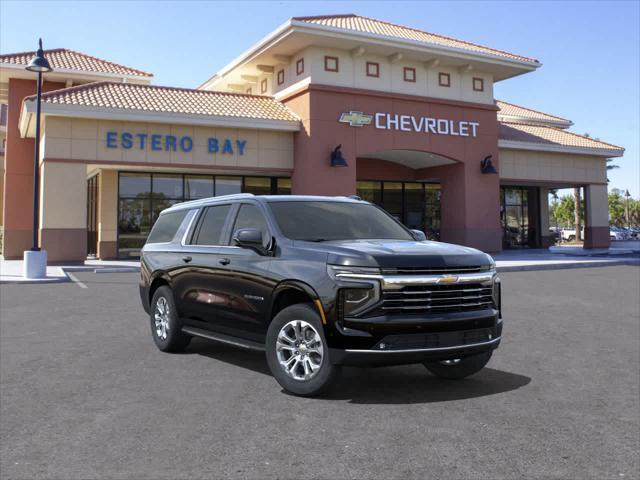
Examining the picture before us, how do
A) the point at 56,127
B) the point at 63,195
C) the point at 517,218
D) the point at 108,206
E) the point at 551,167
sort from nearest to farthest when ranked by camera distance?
the point at 56,127
the point at 63,195
the point at 108,206
the point at 551,167
the point at 517,218

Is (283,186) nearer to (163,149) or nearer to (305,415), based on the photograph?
(163,149)

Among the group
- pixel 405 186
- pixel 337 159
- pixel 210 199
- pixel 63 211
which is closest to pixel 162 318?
pixel 210 199

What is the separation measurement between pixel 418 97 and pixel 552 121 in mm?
18061

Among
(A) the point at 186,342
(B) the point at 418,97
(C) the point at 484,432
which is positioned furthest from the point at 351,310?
(B) the point at 418,97

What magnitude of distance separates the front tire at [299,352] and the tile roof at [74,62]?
2717 cm

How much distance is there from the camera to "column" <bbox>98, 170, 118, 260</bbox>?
27.8 metres

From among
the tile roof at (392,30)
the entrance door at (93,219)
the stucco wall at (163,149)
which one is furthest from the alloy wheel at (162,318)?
the entrance door at (93,219)

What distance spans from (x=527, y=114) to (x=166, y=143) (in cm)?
2720

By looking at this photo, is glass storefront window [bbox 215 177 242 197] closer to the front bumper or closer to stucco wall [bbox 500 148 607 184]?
stucco wall [bbox 500 148 607 184]

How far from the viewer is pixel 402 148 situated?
28.1m

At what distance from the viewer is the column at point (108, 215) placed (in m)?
27.8

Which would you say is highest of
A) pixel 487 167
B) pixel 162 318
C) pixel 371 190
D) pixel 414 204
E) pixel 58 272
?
pixel 487 167

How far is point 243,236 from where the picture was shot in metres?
5.96

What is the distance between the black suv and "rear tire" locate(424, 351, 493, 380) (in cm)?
1
